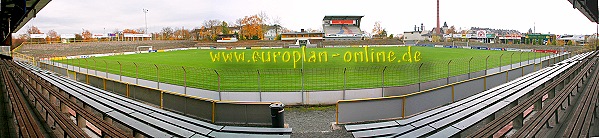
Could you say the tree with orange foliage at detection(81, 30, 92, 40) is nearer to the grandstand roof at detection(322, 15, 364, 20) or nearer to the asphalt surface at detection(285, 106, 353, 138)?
the grandstand roof at detection(322, 15, 364, 20)

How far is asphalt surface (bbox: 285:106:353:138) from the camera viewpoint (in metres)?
7.76

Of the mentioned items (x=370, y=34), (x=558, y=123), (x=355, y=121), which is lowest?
(x=355, y=121)

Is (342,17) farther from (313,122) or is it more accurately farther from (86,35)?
(313,122)

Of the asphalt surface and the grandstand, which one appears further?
the grandstand

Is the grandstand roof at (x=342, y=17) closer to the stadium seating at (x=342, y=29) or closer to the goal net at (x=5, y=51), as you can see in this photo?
the stadium seating at (x=342, y=29)

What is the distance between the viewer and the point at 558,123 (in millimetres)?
4473

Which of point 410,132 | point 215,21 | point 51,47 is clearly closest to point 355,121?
point 410,132

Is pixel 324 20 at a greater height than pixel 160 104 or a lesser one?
greater

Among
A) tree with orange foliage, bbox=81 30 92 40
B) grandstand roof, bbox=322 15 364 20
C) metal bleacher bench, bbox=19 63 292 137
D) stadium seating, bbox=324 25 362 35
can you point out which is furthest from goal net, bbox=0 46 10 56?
grandstand roof, bbox=322 15 364 20

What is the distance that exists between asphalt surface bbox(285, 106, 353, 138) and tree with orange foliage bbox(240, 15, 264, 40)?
83.7 meters

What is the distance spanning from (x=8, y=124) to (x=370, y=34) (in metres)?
121

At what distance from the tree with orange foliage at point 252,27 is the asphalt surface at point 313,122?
83.7 m

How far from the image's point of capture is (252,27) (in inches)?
3723

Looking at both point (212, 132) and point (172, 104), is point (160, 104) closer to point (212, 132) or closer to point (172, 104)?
point (172, 104)
